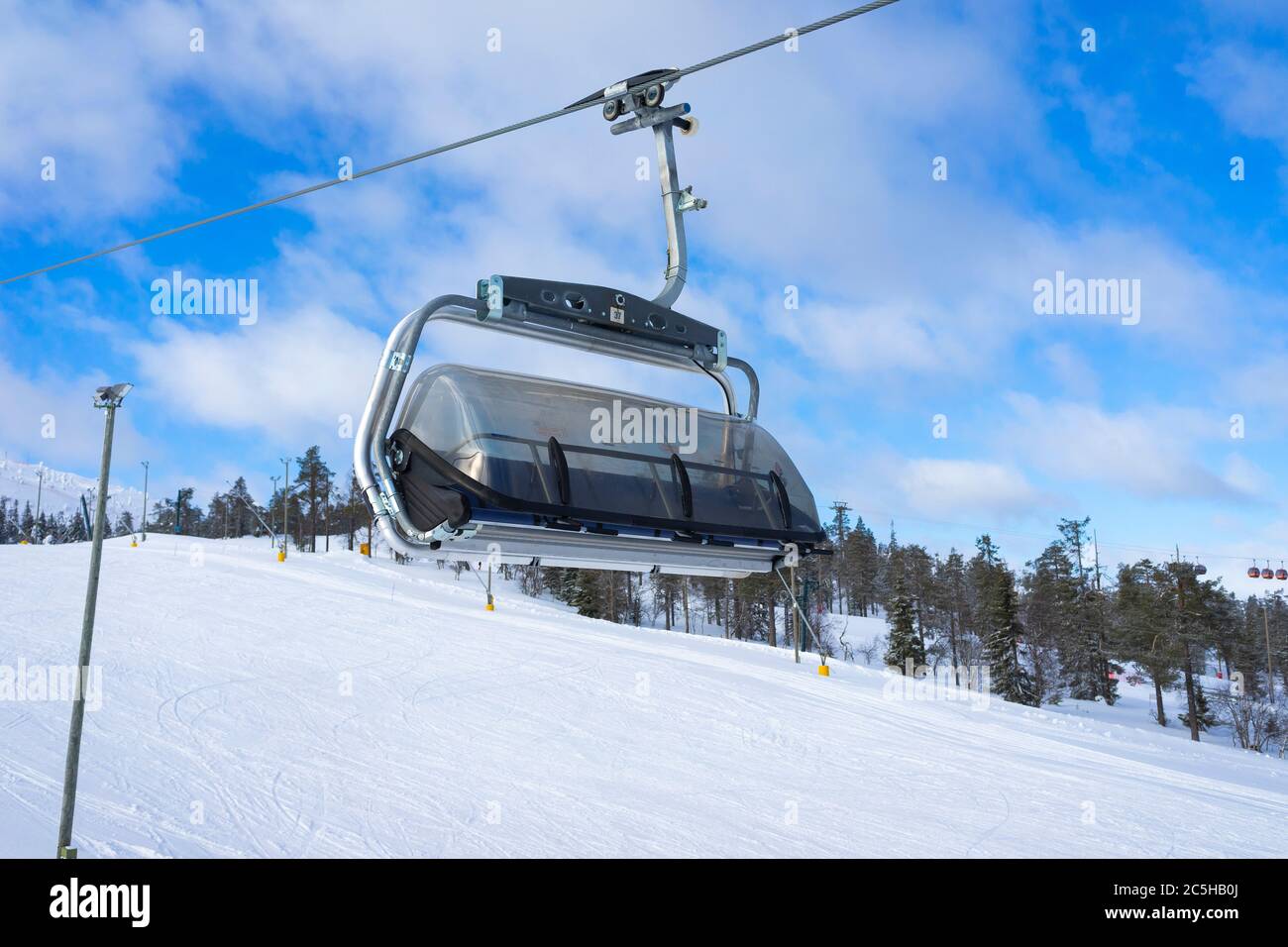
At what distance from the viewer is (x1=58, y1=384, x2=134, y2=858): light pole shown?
5.55 meters

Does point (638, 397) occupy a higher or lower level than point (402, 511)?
higher

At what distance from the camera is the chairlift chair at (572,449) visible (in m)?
3.45

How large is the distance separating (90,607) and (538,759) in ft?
32.0

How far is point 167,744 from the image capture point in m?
13.6

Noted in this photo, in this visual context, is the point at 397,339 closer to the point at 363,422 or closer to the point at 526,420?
the point at 363,422

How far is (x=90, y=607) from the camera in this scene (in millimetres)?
5703

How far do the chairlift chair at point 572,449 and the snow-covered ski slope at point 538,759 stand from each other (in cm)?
788

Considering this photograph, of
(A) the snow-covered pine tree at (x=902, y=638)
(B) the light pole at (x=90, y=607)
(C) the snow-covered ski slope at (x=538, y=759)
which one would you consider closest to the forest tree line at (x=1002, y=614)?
(A) the snow-covered pine tree at (x=902, y=638)

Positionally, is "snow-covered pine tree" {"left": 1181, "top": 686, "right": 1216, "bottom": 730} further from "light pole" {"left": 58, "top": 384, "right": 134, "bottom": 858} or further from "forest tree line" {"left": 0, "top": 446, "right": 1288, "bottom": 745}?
"light pole" {"left": 58, "top": 384, "right": 134, "bottom": 858}

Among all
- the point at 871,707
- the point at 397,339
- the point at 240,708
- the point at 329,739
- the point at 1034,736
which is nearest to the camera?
the point at 397,339

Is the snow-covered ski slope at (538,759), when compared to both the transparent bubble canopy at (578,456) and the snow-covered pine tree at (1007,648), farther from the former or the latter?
the snow-covered pine tree at (1007,648)

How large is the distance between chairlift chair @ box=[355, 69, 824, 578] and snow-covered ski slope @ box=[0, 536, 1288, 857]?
7882 mm
